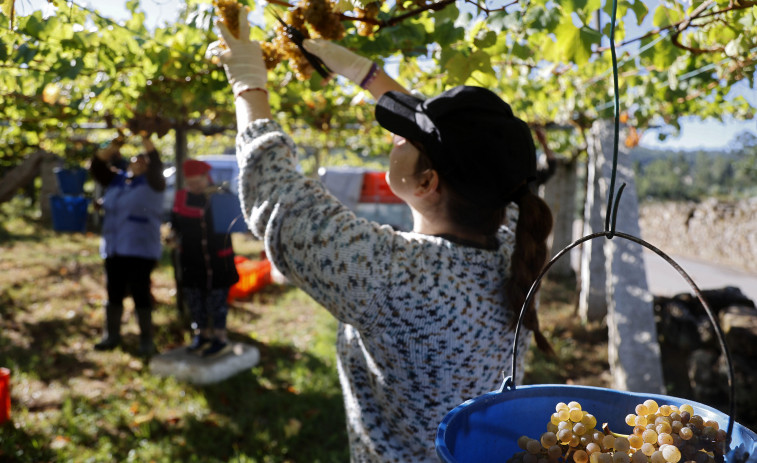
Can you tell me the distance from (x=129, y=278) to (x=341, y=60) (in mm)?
3948

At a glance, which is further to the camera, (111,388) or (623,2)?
(111,388)

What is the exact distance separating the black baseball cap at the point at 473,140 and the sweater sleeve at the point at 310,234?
228 mm

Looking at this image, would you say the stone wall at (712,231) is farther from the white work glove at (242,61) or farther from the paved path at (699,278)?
the white work glove at (242,61)

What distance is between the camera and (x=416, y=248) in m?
1.23

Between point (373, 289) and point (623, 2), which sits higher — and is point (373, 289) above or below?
below

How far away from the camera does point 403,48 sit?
198cm

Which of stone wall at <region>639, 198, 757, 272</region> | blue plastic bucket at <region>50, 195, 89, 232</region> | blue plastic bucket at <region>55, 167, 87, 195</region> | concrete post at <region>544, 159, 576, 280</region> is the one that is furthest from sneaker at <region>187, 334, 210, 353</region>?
stone wall at <region>639, 198, 757, 272</region>

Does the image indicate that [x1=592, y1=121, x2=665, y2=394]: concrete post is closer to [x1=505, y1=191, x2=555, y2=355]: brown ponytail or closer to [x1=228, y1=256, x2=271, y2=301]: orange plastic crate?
[x1=505, y1=191, x2=555, y2=355]: brown ponytail

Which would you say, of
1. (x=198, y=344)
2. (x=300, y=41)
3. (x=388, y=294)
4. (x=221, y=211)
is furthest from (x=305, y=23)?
(x=198, y=344)

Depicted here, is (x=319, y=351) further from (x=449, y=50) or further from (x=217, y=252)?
(x=449, y=50)

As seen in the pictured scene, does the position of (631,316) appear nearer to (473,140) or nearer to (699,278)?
(473,140)

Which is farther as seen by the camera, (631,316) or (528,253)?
(631,316)

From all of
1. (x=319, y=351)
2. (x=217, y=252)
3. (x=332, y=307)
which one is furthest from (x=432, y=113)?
(x=319, y=351)

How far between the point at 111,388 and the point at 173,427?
2.96ft
